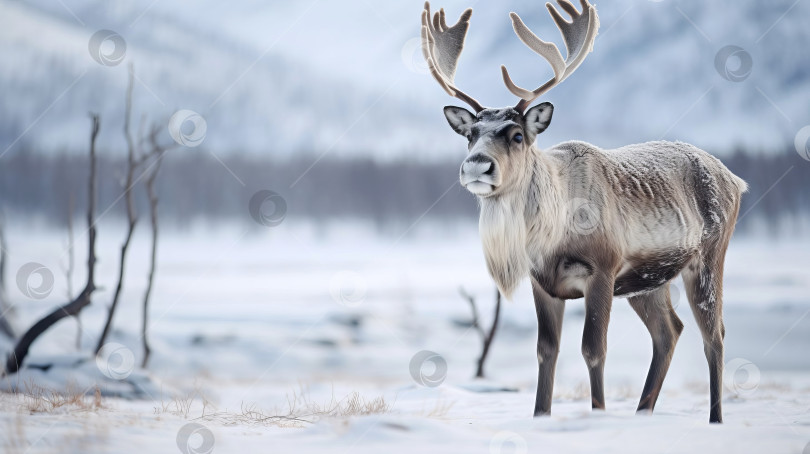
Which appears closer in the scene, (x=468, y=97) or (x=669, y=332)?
(x=468, y=97)

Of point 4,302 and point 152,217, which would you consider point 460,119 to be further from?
point 4,302

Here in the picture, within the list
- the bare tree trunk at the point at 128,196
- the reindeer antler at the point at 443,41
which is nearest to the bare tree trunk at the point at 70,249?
the bare tree trunk at the point at 128,196

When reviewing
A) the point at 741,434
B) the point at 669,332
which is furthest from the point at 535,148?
the point at 741,434

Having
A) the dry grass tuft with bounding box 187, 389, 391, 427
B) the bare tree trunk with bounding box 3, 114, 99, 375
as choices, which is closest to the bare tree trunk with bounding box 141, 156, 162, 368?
the bare tree trunk with bounding box 3, 114, 99, 375

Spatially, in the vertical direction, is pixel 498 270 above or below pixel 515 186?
below

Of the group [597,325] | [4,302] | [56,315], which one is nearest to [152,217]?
[56,315]

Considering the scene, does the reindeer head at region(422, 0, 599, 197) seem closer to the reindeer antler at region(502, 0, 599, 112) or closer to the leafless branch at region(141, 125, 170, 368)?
the reindeer antler at region(502, 0, 599, 112)

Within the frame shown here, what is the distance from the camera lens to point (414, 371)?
916 centimetres

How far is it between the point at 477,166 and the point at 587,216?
105cm

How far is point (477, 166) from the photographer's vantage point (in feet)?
16.3

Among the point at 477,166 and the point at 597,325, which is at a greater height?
the point at 477,166

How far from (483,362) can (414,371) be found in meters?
2.86

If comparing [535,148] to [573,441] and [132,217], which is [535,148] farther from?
[132,217]

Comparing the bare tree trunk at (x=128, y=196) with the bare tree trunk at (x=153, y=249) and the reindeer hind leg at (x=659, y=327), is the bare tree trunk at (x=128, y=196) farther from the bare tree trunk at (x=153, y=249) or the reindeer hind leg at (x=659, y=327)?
the reindeer hind leg at (x=659, y=327)
